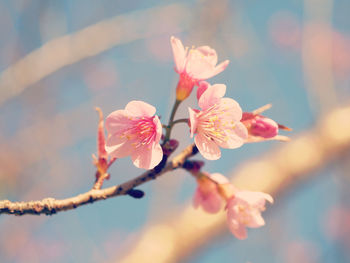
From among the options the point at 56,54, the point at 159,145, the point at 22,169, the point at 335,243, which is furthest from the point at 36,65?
the point at 335,243

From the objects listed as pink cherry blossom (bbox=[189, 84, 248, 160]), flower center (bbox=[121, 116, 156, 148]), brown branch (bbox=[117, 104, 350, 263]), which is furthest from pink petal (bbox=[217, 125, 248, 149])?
brown branch (bbox=[117, 104, 350, 263])

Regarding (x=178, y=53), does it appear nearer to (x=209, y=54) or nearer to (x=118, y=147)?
(x=209, y=54)

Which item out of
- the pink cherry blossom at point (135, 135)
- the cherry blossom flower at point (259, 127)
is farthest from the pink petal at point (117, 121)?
the cherry blossom flower at point (259, 127)

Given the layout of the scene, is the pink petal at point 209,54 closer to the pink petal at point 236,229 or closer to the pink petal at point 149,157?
the pink petal at point 149,157

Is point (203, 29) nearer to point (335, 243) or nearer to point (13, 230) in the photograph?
point (335, 243)

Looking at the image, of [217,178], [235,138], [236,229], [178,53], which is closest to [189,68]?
[178,53]

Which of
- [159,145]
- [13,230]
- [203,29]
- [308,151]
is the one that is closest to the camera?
[159,145]
